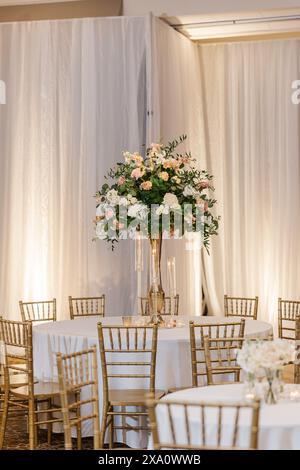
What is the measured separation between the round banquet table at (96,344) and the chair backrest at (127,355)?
80 millimetres

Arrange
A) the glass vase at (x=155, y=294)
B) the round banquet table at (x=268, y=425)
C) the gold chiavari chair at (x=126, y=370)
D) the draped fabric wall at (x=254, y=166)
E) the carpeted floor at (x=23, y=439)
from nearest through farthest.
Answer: the round banquet table at (x=268, y=425) → the gold chiavari chair at (x=126, y=370) → the carpeted floor at (x=23, y=439) → the glass vase at (x=155, y=294) → the draped fabric wall at (x=254, y=166)

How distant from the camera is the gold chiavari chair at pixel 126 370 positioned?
5.62 m

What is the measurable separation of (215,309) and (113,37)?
3.64 m

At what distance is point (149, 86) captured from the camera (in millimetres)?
8914

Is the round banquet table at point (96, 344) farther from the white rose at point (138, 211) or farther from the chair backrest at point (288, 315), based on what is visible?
the white rose at point (138, 211)

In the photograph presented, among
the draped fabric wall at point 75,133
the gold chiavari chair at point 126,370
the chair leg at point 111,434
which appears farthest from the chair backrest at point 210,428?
the draped fabric wall at point 75,133

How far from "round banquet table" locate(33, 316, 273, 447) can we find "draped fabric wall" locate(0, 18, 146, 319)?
2.25m

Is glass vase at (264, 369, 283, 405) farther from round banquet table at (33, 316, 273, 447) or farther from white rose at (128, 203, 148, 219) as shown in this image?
white rose at (128, 203, 148, 219)

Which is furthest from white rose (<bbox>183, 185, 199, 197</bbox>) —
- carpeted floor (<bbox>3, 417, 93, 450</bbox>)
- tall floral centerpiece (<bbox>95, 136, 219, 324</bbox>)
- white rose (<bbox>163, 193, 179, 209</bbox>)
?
carpeted floor (<bbox>3, 417, 93, 450</bbox>)

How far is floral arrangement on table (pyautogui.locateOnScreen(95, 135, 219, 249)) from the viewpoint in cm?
628

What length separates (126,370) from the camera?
5.97m

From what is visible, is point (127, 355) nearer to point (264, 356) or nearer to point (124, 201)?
point (124, 201)

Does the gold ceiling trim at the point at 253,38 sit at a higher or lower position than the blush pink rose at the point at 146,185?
higher

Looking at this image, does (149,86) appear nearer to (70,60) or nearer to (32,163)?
(70,60)
